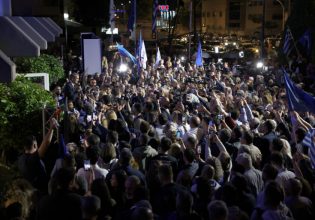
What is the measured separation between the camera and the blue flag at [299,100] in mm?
8732

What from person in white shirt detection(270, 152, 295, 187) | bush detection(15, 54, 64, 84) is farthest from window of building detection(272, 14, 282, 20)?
person in white shirt detection(270, 152, 295, 187)

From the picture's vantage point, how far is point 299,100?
928 cm

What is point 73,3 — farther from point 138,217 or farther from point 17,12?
point 138,217

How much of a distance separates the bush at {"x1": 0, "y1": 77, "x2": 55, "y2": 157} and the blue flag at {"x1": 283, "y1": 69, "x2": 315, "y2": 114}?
455 centimetres

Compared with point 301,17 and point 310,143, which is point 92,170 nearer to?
point 310,143

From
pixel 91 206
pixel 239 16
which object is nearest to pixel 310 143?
pixel 91 206

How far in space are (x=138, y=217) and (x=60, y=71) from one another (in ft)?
46.7

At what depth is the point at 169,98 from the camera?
47.4 feet

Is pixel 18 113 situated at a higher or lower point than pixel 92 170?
higher

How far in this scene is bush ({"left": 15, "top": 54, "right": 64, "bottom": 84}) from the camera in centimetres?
1521

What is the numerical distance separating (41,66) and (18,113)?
749 centimetres

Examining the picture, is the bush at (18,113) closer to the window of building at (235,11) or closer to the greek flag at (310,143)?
the greek flag at (310,143)

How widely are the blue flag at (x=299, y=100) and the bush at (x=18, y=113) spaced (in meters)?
4.55

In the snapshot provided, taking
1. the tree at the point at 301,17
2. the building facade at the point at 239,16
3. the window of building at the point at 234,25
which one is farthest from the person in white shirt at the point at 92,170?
the window of building at the point at 234,25
